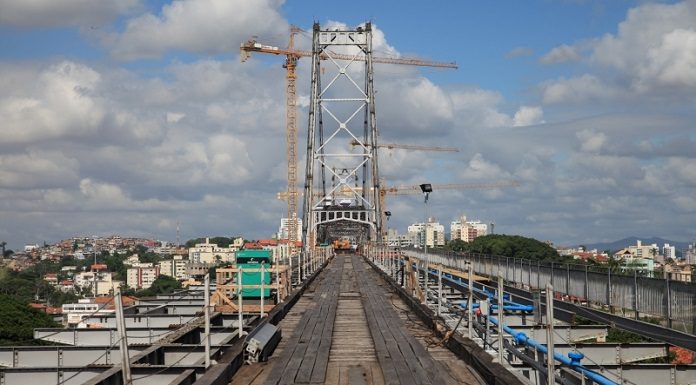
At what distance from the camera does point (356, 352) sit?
15008mm

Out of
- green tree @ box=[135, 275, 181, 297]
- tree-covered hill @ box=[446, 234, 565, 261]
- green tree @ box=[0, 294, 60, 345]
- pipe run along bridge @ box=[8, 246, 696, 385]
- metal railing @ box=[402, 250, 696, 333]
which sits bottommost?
green tree @ box=[135, 275, 181, 297]

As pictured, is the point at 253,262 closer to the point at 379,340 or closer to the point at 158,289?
the point at 379,340

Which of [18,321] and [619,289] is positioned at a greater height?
[619,289]

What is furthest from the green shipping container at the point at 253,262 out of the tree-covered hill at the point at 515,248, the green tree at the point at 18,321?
the tree-covered hill at the point at 515,248

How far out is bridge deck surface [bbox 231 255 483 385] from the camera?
12284 millimetres

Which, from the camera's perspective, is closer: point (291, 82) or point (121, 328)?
point (121, 328)

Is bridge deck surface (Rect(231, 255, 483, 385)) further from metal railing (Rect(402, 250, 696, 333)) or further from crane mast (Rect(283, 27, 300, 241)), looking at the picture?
crane mast (Rect(283, 27, 300, 241))

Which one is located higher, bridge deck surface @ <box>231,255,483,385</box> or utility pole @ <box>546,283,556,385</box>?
utility pole @ <box>546,283,556,385</box>

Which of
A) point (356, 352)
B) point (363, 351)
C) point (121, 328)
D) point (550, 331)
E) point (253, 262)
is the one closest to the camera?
point (550, 331)

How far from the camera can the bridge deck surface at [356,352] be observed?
12.3 metres

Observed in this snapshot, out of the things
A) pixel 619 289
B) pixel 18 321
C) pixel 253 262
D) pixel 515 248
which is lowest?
pixel 18 321

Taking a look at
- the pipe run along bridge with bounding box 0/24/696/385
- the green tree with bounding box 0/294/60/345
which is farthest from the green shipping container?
the green tree with bounding box 0/294/60/345

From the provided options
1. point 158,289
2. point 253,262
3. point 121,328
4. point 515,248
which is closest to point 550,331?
point 121,328

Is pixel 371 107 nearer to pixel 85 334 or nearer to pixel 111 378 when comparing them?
pixel 85 334
